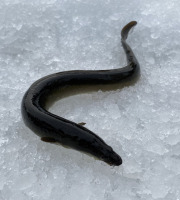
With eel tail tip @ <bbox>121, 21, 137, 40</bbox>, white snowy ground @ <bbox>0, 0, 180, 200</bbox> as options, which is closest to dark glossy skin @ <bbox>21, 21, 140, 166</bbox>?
white snowy ground @ <bbox>0, 0, 180, 200</bbox>

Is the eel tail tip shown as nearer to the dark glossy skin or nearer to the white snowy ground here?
the white snowy ground

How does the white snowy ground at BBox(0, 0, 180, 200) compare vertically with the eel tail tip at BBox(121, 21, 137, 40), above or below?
below

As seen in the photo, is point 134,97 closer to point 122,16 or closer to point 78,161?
point 78,161

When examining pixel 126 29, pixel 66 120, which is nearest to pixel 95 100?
pixel 66 120

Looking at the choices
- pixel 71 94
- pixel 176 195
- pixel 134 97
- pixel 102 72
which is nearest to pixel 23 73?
pixel 71 94

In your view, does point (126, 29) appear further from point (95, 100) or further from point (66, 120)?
point (66, 120)
